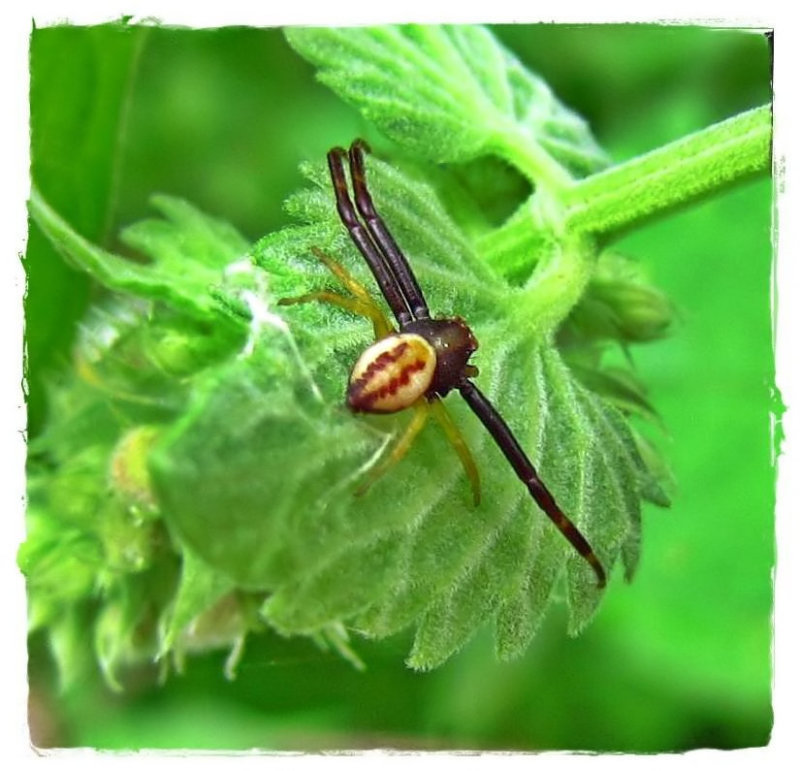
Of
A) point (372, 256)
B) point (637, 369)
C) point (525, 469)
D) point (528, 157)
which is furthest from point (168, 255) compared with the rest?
point (637, 369)

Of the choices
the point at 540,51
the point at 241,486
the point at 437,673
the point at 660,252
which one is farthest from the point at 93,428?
the point at 660,252

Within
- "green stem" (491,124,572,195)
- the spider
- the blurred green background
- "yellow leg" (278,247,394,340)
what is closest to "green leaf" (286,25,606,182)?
"green stem" (491,124,572,195)

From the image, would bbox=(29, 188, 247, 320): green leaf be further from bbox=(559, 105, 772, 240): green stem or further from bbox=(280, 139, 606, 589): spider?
bbox=(559, 105, 772, 240): green stem

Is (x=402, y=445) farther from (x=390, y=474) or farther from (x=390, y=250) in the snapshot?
(x=390, y=250)

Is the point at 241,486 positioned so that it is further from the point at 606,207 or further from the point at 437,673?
the point at 437,673

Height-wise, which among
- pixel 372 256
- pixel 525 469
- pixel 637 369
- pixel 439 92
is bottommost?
pixel 637 369

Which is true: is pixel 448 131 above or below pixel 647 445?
above

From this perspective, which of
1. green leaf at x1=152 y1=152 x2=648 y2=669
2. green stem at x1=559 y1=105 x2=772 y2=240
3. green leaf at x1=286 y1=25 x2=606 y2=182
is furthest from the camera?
green leaf at x1=286 y1=25 x2=606 y2=182
